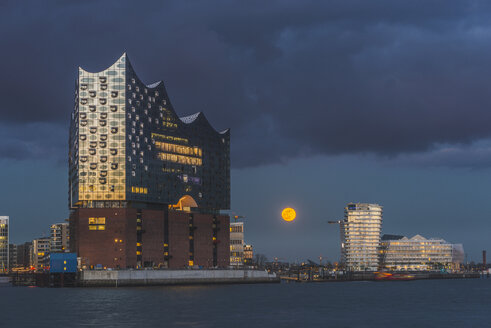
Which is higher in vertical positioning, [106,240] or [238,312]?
[106,240]

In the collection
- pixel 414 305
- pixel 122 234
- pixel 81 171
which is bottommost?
pixel 414 305

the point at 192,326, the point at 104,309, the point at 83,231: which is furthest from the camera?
the point at 83,231

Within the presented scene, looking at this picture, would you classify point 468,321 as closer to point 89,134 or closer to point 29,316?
point 29,316

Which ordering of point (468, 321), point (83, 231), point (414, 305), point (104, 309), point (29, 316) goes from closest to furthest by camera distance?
point (468, 321) → point (29, 316) → point (104, 309) → point (414, 305) → point (83, 231)

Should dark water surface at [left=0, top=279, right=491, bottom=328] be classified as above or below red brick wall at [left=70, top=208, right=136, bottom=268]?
below

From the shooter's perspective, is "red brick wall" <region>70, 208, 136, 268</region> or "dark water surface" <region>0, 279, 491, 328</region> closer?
"dark water surface" <region>0, 279, 491, 328</region>

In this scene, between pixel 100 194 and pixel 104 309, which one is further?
pixel 100 194

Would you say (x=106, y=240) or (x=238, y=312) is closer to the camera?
(x=238, y=312)

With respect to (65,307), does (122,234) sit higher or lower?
higher

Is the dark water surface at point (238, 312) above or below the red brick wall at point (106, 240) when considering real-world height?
below

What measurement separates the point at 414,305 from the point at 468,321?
30599mm

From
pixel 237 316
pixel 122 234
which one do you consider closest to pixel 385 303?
pixel 237 316

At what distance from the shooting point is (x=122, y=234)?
197875 millimetres

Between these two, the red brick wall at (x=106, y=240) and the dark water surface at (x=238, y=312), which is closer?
the dark water surface at (x=238, y=312)
